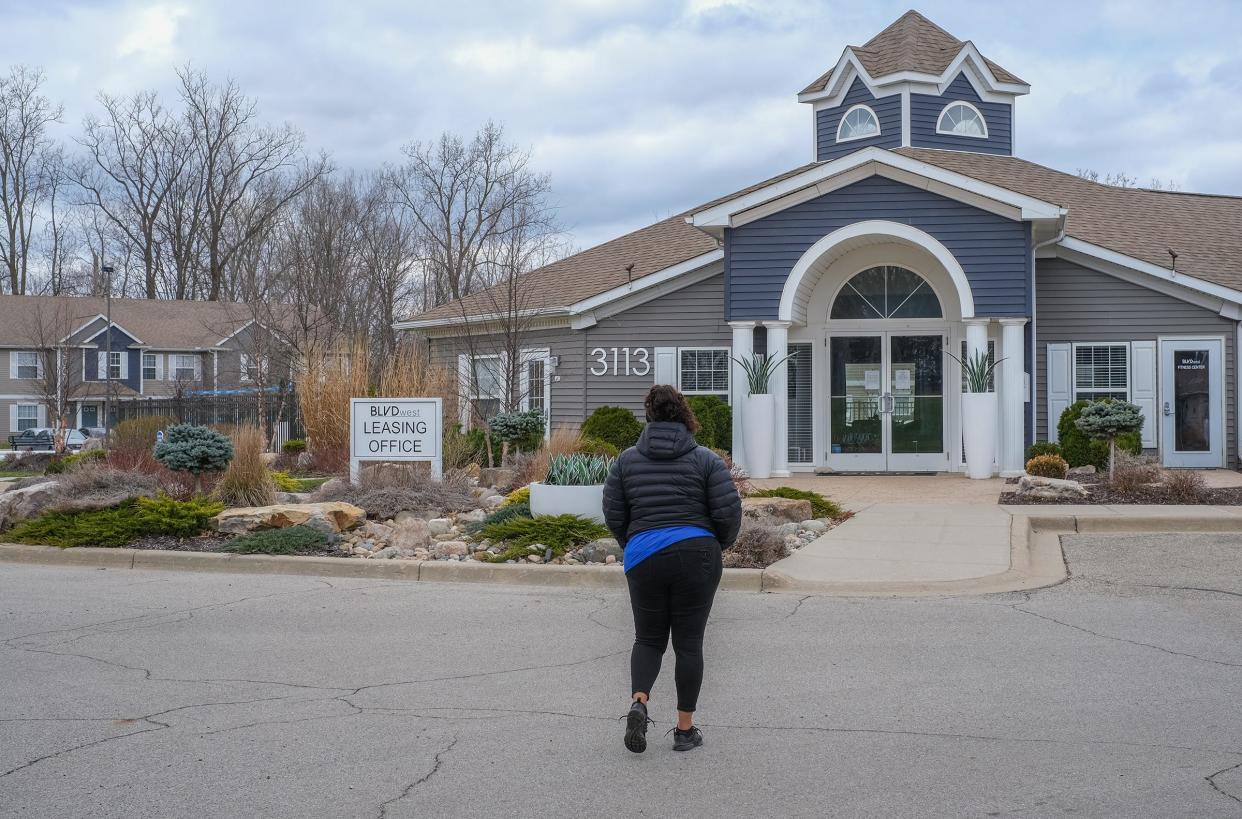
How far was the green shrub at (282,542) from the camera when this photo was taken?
11609 millimetres

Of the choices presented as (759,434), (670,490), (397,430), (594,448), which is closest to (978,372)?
(759,434)

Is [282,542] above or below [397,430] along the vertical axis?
below

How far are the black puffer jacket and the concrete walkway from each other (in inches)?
177

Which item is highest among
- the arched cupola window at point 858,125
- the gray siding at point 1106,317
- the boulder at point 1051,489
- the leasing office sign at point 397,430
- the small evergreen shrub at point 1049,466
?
the arched cupola window at point 858,125

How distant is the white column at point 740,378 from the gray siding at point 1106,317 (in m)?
4.98

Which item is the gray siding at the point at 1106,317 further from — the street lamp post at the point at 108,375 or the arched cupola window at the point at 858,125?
the street lamp post at the point at 108,375

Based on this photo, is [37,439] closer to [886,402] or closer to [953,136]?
[953,136]

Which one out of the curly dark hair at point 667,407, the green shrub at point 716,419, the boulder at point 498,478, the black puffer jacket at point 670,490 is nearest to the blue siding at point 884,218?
the green shrub at point 716,419

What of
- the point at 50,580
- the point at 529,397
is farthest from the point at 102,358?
the point at 50,580

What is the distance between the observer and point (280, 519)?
40.5 ft

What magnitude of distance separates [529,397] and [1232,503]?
41.9 feet

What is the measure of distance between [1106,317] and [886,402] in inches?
152

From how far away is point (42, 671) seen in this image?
7.07 m

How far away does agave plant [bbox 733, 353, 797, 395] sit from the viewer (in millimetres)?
18359
